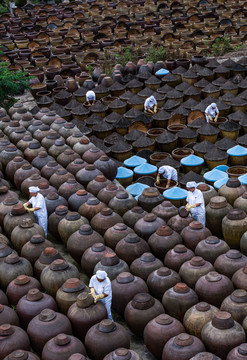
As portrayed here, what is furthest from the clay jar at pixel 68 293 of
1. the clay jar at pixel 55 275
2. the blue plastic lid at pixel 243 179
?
the blue plastic lid at pixel 243 179

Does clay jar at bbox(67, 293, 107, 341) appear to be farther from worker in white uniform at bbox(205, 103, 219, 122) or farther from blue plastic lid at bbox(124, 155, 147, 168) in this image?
worker in white uniform at bbox(205, 103, 219, 122)

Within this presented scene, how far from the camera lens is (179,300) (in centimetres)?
838

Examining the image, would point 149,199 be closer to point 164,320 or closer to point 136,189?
point 136,189

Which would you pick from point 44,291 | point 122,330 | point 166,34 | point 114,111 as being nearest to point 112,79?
point 114,111

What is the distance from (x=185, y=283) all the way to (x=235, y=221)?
2.01 metres

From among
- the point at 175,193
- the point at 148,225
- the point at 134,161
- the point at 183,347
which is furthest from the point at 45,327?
the point at 134,161

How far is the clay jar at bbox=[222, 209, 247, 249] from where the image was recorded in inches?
405

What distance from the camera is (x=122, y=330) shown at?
303 inches

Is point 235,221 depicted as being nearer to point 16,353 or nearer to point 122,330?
point 122,330

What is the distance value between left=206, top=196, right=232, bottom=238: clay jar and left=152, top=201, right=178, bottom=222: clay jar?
2.21 feet

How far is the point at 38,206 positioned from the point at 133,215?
1.79 meters

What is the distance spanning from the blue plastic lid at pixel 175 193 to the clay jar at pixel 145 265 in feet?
9.17

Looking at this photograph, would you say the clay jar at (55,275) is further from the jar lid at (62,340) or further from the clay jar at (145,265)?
the jar lid at (62,340)

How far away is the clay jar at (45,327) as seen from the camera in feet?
25.6
